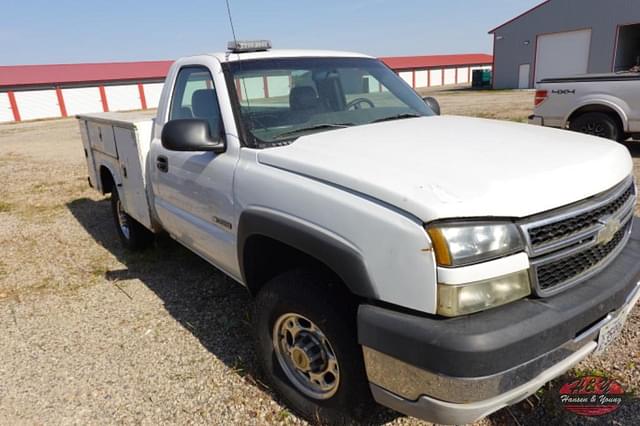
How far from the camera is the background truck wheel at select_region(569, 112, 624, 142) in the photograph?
789cm

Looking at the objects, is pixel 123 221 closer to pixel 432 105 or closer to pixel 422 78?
pixel 432 105

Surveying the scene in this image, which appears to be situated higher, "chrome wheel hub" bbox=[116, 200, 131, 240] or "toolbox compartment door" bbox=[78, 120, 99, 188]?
"toolbox compartment door" bbox=[78, 120, 99, 188]

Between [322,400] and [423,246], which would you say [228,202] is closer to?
[322,400]

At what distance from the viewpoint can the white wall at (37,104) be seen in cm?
3562

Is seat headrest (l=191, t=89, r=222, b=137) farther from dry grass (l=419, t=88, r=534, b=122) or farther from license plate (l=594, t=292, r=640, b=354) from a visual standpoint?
dry grass (l=419, t=88, r=534, b=122)

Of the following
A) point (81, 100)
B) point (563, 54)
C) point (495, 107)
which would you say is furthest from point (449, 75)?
point (81, 100)

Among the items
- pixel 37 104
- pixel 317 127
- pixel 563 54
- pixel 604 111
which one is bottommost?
pixel 604 111

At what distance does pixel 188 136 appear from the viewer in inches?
102

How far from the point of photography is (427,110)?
3.42 meters

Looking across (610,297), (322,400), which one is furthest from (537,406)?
(322,400)

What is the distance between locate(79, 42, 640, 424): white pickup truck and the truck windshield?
2cm

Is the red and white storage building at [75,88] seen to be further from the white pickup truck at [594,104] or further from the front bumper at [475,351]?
the front bumper at [475,351]

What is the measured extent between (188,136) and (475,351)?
6.19ft

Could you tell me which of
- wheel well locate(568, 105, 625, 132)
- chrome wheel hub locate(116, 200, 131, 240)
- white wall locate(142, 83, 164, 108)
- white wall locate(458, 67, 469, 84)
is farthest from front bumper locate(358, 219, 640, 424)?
white wall locate(458, 67, 469, 84)
